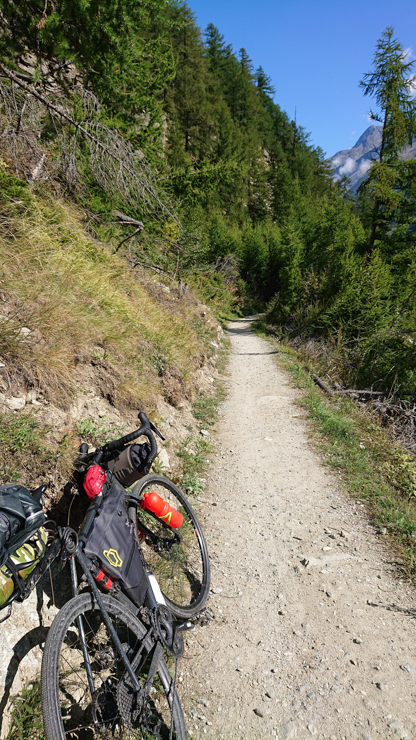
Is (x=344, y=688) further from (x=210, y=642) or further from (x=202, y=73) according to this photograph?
(x=202, y=73)

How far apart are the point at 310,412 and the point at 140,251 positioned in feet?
18.9

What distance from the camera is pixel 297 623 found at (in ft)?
9.86

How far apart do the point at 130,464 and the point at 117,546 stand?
0.59 meters

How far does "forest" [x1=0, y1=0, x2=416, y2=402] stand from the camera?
4547 mm

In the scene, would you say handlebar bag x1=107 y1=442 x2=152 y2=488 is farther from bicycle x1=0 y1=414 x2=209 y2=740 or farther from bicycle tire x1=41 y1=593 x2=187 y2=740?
bicycle tire x1=41 y1=593 x2=187 y2=740

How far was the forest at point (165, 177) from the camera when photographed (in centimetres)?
455

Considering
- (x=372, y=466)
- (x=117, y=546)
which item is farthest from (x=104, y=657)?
(x=372, y=466)

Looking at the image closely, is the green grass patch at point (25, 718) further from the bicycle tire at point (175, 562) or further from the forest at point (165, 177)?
the forest at point (165, 177)

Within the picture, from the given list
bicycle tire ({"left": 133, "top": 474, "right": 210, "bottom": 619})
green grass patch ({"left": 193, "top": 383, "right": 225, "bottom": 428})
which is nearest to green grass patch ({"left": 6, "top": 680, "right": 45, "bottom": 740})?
bicycle tire ({"left": 133, "top": 474, "right": 210, "bottom": 619})

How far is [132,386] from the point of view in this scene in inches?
186

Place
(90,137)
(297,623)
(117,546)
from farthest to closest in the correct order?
(90,137) < (297,623) < (117,546)

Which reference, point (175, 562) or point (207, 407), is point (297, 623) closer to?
point (175, 562)

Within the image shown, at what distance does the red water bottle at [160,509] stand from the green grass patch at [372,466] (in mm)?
2106

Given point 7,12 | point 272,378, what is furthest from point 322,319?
point 7,12
